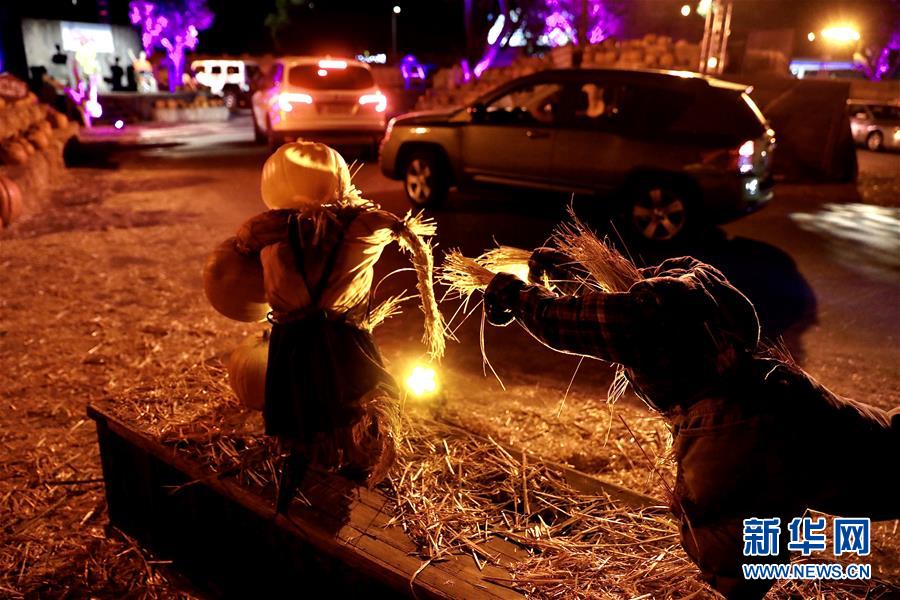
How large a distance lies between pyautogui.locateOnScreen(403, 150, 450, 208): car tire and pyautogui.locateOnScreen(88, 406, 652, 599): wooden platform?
7.52 meters

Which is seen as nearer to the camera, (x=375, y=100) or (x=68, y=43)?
(x=375, y=100)

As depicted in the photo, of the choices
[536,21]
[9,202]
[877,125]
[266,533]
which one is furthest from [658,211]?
[536,21]

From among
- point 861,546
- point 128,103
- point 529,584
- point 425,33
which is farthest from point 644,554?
point 425,33

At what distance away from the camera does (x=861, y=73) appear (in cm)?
4175

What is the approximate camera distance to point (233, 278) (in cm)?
253

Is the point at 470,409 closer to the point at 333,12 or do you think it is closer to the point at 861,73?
the point at 861,73

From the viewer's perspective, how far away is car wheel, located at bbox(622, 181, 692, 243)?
8.25 m

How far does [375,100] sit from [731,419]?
13989 millimetres

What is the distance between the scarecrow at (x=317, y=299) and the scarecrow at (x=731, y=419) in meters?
0.92

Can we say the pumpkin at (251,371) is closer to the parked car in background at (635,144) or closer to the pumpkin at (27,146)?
the parked car in background at (635,144)

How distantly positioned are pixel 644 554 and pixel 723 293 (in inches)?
37.2

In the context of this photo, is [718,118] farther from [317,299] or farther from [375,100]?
[375,100]

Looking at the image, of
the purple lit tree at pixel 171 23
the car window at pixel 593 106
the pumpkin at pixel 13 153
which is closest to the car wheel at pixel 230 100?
the purple lit tree at pixel 171 23

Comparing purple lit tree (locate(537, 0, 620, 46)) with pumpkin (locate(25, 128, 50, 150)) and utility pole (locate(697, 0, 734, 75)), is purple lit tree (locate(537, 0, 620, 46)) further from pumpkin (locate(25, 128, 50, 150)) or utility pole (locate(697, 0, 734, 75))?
pumpkin (locate(25, 128, 50, 150))
